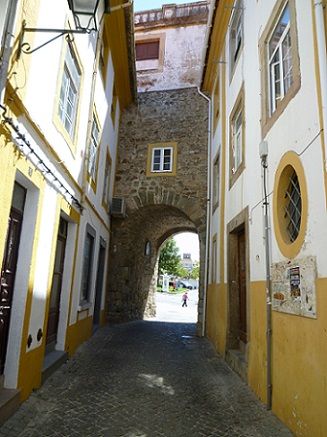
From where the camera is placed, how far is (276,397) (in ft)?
14.3

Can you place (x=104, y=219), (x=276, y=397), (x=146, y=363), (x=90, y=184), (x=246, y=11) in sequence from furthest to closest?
(x=104, y=219) < (x=90, y=184) < (x=246, y=11) < (x=146, y=363) < (x=276, y=397)

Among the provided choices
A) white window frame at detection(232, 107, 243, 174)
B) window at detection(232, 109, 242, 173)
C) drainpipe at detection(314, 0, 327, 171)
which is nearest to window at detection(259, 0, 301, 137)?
drainpipe at detection(314, 0, 327, 171)

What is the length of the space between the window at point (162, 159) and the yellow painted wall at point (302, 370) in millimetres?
8229

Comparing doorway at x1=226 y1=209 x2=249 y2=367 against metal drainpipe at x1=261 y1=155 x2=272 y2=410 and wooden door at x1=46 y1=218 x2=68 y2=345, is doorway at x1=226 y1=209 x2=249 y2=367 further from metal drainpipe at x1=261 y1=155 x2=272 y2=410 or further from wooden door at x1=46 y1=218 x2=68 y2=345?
wooden door at x1=46 y1=218 x2=68 y2=345

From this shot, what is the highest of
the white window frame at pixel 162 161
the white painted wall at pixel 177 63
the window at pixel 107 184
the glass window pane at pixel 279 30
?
the white painted wall at pixel 177 63

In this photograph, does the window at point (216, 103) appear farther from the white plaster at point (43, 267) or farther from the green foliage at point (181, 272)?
the green foliage at point (181, 272)

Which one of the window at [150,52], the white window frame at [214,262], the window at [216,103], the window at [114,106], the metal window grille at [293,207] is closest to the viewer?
the metal window grille at [293,207]

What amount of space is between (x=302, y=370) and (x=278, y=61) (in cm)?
422

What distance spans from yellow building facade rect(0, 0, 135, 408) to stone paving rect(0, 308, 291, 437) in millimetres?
444

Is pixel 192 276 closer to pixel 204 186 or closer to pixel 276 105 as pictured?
pixel 204 186

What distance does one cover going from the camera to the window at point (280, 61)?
193 inches

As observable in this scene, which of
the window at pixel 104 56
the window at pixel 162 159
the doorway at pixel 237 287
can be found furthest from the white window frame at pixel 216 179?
the window at pixel 104 56

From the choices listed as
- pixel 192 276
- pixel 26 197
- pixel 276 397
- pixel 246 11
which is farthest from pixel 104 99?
pixel 192 276

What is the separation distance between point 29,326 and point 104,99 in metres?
6.66
